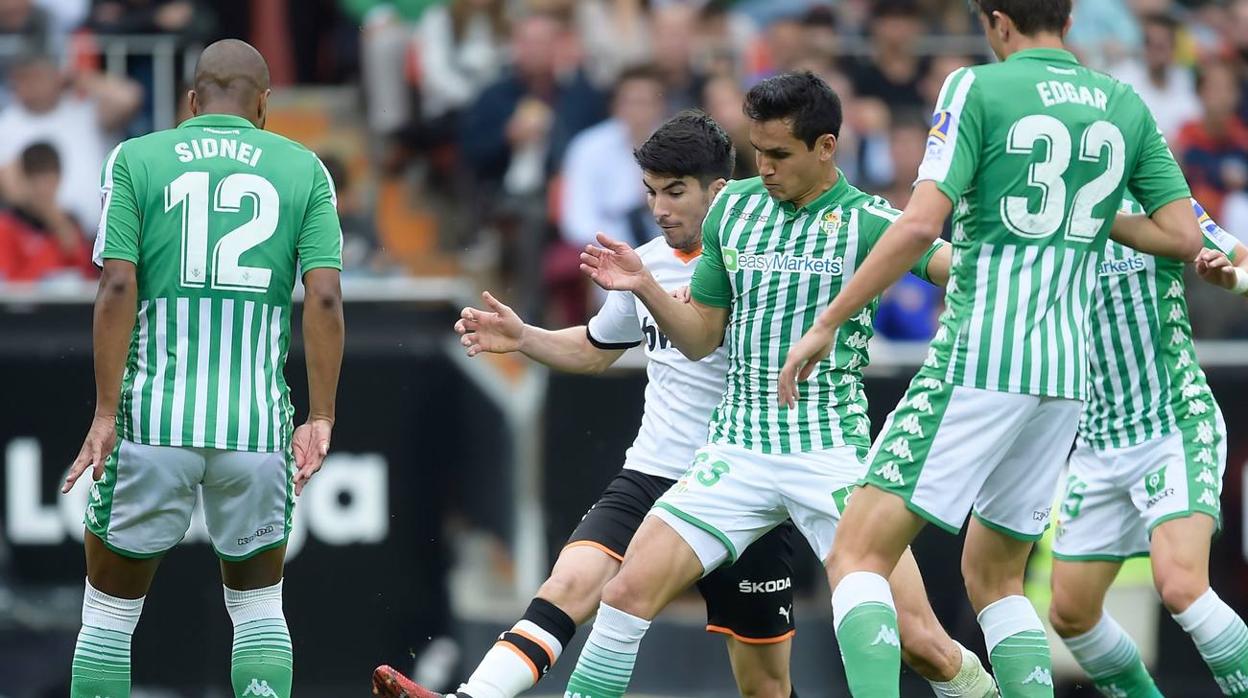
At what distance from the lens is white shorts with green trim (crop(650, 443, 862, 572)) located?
6.48m

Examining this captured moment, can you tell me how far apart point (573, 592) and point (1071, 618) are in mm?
1963

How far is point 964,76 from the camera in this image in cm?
598

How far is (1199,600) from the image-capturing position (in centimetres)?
686

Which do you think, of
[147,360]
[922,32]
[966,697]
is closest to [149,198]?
[147,360]

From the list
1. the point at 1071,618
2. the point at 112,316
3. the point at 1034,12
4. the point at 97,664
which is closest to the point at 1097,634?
the point at 1071,618

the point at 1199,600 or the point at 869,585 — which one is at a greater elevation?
the point at 869,585

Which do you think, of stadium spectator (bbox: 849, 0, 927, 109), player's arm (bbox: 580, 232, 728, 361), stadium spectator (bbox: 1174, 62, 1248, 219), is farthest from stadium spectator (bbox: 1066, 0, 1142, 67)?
player's arm (bbox: 580, 232, 728, 361)

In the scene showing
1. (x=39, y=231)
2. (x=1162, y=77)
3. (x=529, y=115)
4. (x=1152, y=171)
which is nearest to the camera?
(x=1152, y=171)

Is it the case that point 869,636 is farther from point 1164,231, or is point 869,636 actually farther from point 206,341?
point 206,341

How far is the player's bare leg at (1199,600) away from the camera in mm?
6859

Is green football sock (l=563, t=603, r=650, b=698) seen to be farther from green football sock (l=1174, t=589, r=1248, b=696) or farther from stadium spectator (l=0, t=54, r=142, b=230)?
stadium spectator (l=0, t=54, r=142, b=230)

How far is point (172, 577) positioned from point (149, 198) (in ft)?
11.2

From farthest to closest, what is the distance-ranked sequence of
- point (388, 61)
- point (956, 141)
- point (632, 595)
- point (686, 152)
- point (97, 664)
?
point (388, 61), point (686, 152), point (97, 664), point (632, 595), point (956, 141)

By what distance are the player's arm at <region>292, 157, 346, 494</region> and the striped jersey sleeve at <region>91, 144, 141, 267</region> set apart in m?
0.56
